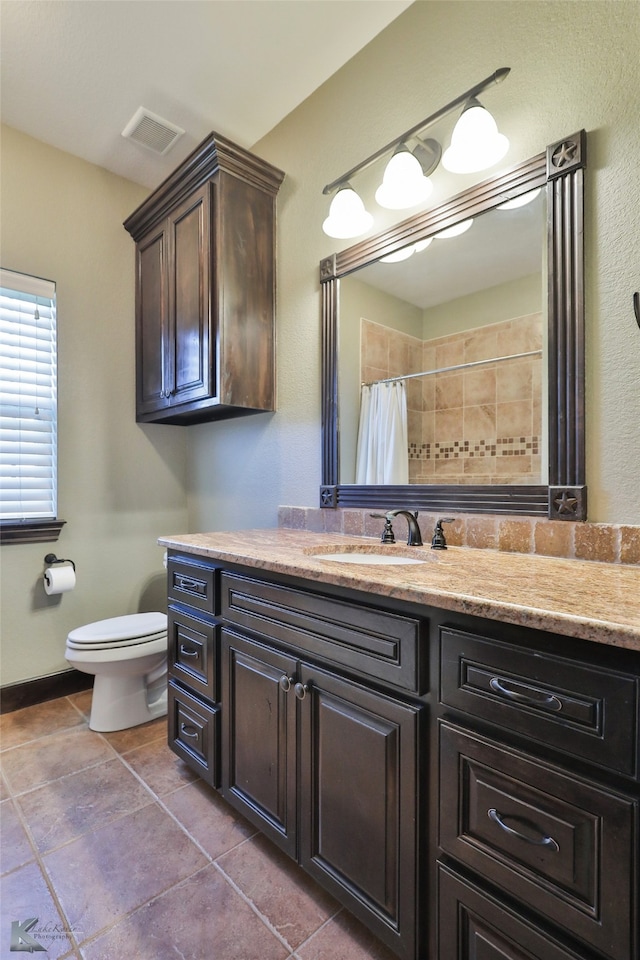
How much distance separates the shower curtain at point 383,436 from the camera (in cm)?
170

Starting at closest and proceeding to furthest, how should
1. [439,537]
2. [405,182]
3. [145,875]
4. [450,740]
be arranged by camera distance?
[450,740] → [145,875] → [439,537] → [405,182]

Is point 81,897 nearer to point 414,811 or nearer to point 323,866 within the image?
point 323,866

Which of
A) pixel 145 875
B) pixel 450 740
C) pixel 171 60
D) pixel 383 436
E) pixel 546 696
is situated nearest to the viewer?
pixel 546 696

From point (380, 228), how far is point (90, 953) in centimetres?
234

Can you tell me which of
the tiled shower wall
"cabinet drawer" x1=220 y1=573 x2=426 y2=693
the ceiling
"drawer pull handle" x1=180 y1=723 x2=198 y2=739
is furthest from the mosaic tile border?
the ceiling

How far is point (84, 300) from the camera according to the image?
247 cm

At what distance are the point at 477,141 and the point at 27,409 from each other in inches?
89.9

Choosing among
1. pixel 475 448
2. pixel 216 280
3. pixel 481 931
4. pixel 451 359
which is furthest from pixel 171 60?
pixel 481 931

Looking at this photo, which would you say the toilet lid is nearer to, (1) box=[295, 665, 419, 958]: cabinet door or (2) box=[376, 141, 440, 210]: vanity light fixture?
(1) box=[295, 665, 419, 958]: cabinet door

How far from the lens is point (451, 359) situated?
5.09ft

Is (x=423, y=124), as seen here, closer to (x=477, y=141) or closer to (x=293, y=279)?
(x=477, y=141)

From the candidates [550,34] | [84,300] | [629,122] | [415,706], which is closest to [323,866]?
[415,706]

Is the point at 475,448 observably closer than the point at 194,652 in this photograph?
Yes

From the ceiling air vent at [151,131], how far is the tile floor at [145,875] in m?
2.89
